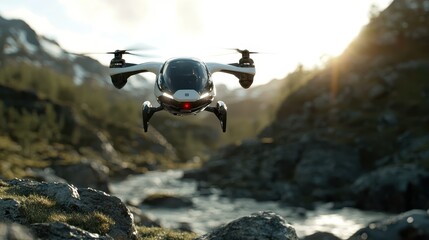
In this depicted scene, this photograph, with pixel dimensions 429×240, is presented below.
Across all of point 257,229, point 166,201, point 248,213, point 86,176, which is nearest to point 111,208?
point 257,229

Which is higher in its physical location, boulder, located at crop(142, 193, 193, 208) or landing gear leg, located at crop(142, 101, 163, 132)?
boulder, located at crop(142, 193, 193, 208)

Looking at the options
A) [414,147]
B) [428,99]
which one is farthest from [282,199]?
[428,99]

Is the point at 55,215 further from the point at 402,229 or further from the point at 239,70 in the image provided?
the point at 402,229

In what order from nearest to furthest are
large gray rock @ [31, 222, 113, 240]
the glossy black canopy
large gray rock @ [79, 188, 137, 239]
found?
large gray rock @ [31, 222, 113, 240] → the glossy black canopy → large gray rock @ [79, 188, 137, 239]

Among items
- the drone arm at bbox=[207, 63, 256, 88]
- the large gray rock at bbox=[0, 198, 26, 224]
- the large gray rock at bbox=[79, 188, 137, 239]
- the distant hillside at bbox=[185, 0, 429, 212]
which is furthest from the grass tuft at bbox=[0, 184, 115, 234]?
the distant hillside at bbox=[185, 0, 429, 212]

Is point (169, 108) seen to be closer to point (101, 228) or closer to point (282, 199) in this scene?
point (101, 228)

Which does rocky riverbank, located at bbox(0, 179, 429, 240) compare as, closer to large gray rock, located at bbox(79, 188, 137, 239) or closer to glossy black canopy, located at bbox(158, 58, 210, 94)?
large gray rock, located at bbox(79, 188, 137, 239)

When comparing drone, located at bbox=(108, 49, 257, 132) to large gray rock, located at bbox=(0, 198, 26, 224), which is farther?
drone, located at bbox=(108, 49, 257, 132)
